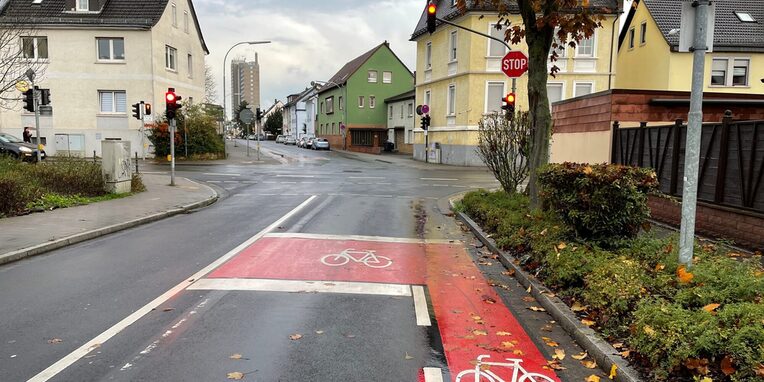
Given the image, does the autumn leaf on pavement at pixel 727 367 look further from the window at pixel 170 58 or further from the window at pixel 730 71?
the window at pixel 170 58

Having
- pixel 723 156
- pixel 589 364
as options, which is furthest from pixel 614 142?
pixel 589 364

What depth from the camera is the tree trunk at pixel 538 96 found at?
9469mm

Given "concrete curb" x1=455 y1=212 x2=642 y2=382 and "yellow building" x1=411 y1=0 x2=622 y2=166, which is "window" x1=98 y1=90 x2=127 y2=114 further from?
"concrete curb" x1=455 y1=212 x2=642 y2=382

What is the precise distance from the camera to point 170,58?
125 feet

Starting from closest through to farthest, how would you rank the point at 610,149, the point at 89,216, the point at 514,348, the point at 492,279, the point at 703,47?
the point at 514,348
the point at 703,47
the point at 492,279
the point at 89,216
the point at 610,149

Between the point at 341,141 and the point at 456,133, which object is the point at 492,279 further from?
the point at 341,141

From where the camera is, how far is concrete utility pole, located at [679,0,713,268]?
198 inches

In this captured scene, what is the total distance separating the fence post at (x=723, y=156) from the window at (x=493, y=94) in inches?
1052

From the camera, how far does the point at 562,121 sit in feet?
53.3

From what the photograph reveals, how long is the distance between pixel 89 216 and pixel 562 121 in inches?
517

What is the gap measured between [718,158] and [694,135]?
14.7 ft

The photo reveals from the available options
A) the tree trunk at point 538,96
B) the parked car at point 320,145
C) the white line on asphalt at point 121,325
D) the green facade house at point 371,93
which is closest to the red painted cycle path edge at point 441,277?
the white line on asphalt at point 121,325

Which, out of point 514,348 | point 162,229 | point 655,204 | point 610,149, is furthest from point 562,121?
point 514,348

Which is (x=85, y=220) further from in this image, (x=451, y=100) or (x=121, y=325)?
(x=451, y=100)
